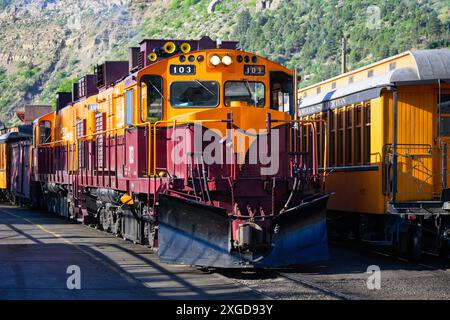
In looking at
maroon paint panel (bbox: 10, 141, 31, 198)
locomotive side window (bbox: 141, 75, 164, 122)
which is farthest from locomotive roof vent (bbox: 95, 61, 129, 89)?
maroon paint panel (bbox: 10, 141, 31, 198)

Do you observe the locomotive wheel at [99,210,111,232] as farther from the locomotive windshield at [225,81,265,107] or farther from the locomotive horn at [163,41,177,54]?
the locomotive windshield at [225,81,265,107]

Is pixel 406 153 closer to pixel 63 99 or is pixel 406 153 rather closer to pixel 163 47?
pixel 163 47

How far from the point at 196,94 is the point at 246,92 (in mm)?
952

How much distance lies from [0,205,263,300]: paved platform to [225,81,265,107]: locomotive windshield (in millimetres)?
3264

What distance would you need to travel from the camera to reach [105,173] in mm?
19234

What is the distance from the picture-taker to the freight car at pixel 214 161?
13.6m

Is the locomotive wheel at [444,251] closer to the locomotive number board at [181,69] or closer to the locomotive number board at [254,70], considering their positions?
the locomotive number board at [254,70]

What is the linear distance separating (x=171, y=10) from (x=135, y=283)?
5732 inches

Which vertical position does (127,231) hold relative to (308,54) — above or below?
below

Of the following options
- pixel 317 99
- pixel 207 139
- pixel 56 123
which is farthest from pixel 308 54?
pixel 207 139

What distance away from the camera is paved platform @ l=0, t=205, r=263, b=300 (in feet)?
38.7

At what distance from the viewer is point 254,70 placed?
1538 centimetres

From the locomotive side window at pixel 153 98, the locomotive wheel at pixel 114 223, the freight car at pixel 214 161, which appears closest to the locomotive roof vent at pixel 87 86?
the locomotive wheel at pixel 114 223
